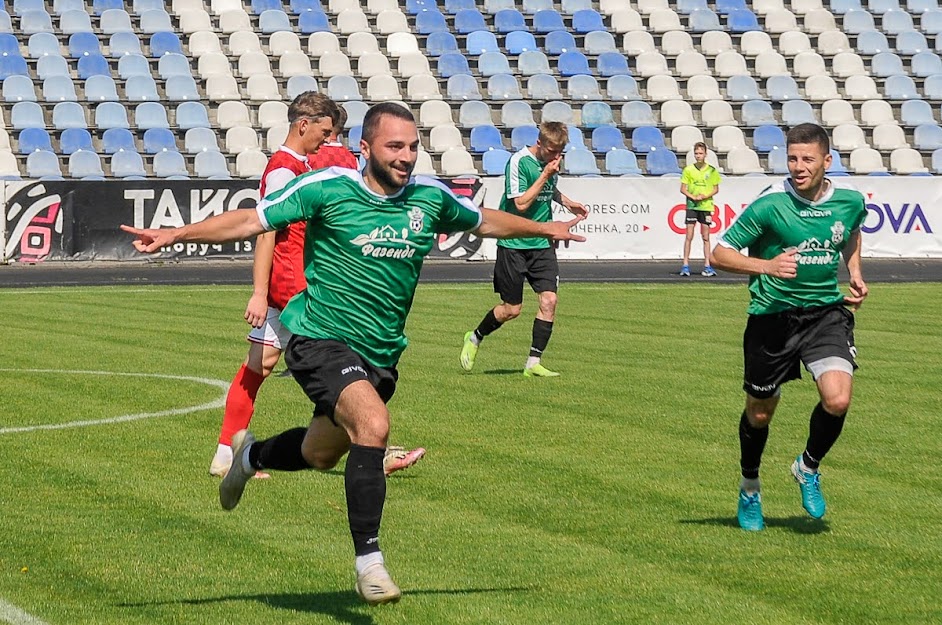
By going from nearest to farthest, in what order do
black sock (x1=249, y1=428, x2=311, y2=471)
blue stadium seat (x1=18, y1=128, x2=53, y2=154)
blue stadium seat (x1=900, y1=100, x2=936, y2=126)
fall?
1. black sock (x1=249, y1=428, x2=311, y2=471)
2. blue stadium seat (x1=18, y1=128, x2=53, y2=154)
3. blue stadium seat (x1=900, y1=100, x2=936, y2=126)

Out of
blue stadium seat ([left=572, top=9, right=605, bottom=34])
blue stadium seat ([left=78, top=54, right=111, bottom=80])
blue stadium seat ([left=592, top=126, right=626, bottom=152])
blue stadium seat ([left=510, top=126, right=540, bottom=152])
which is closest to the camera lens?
blue stadium seat ([left=510, top=126, right=540, bottom=152])

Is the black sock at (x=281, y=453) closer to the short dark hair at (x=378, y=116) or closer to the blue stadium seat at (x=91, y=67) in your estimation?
the short dark hair at (x=378, y=116)

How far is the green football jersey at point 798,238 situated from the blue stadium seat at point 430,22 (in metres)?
27.0

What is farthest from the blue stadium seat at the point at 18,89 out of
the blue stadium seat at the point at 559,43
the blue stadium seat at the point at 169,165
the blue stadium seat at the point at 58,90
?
the blue stadium seat at the point at 559,43

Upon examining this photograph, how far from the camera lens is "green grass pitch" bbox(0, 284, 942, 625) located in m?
6.05

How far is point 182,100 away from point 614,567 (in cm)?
2646

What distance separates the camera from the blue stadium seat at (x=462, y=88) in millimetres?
32781

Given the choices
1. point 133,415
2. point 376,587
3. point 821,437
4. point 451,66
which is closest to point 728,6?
point 451,66

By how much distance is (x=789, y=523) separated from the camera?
25.2 ft

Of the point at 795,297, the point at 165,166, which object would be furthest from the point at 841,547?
the point at 165,166

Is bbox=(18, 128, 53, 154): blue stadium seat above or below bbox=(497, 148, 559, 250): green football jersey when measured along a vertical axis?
below

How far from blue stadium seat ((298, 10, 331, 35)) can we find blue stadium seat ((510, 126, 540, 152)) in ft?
16.6

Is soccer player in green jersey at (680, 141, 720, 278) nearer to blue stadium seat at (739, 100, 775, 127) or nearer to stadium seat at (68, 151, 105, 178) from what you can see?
blue stadium seat at (739, 100, 775, 127)

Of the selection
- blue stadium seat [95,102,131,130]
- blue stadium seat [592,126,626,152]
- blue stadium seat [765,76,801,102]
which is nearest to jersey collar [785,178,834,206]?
blue stadium seat [592,126,626,152]
